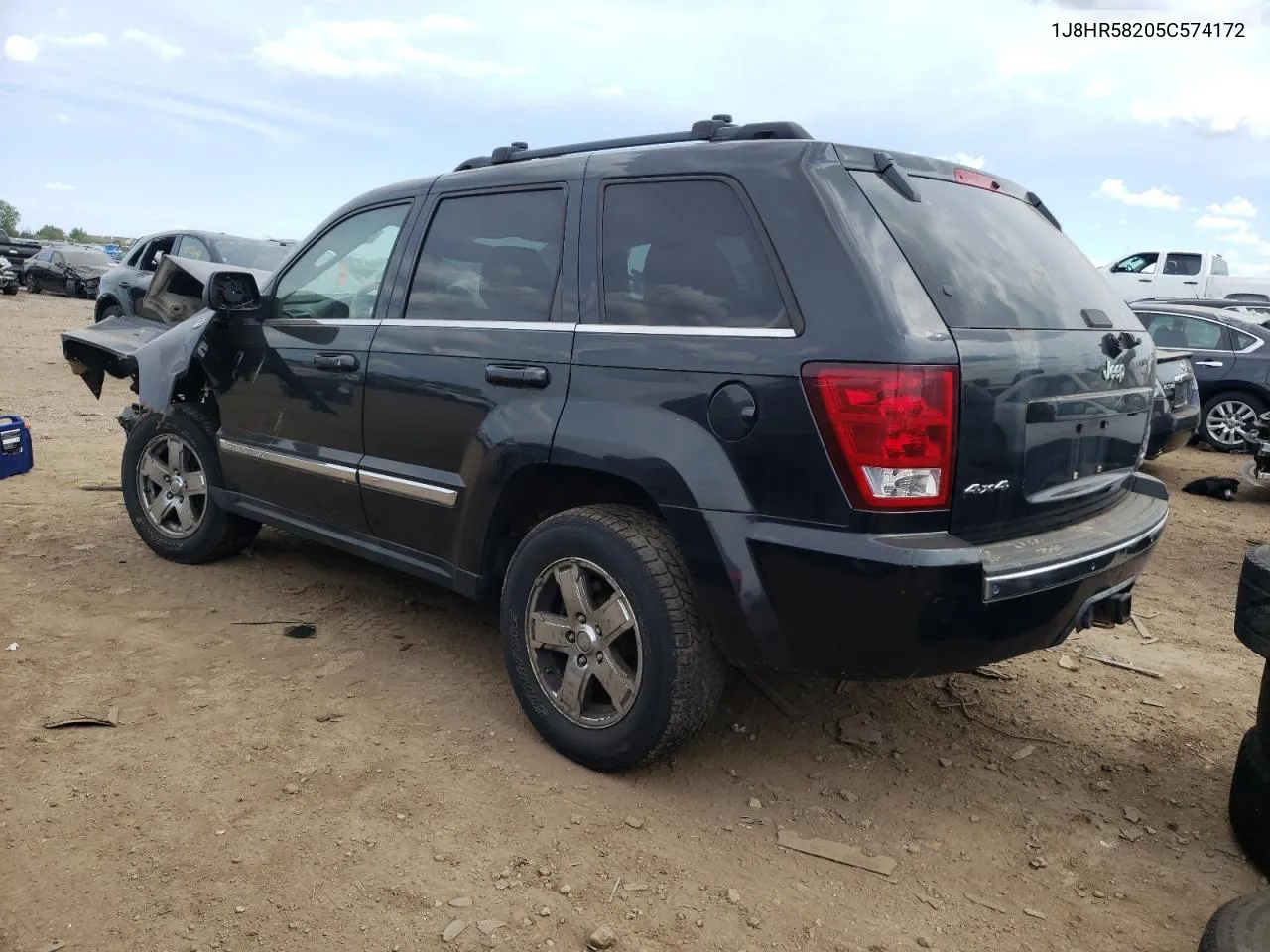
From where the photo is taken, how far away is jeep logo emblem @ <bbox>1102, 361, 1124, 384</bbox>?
3021 millimetres

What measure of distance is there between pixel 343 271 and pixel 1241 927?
3731 millimetres

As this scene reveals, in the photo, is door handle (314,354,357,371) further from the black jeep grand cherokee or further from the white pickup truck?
the white pickup truck

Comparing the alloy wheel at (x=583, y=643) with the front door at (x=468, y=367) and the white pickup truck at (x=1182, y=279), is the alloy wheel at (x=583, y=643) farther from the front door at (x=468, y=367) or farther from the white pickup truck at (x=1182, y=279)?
the white pickup truck at (x=1182, y=279)

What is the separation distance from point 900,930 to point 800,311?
63.6 inches

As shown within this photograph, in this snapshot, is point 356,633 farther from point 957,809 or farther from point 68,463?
point 68,463

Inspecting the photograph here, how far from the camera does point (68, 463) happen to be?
293 inches

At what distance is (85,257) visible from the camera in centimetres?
2875

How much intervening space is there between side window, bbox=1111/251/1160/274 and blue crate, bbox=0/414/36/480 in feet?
75.0

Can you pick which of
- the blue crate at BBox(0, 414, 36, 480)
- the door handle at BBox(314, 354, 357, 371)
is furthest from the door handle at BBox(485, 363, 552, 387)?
the blue crate at BBox(0, 414, 36, 480)

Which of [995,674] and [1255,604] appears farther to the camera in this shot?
[995,674]

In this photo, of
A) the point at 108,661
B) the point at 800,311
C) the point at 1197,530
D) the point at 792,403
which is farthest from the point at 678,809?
the point at 1197,530

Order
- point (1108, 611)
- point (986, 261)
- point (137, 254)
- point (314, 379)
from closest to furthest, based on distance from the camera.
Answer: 1. point (986, 261)
2. point (1108, 611)
3. point (314, 379)
4. point (137, 254)

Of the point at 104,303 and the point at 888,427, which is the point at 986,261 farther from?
the point at 104,303

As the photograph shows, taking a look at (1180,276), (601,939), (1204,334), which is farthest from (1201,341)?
(1180,276)
